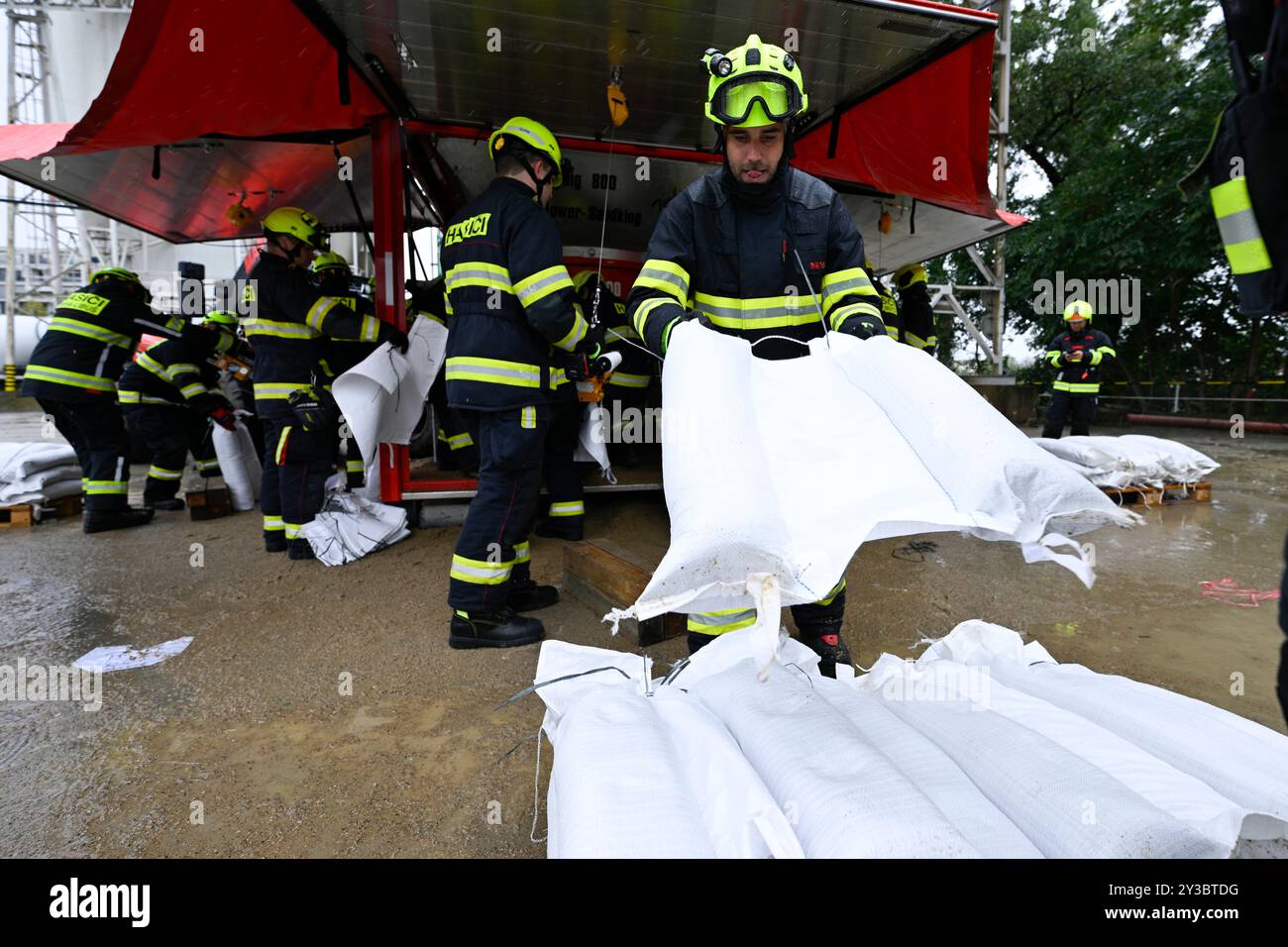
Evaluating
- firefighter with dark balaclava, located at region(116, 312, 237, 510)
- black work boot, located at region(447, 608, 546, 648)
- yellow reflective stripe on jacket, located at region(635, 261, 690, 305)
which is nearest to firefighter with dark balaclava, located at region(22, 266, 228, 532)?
firefighter with dark balaclava, located at region(116, 312, 237, 510)

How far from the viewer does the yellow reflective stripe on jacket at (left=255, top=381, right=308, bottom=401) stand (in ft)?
13.0

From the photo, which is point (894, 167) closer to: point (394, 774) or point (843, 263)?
point (843, 263)

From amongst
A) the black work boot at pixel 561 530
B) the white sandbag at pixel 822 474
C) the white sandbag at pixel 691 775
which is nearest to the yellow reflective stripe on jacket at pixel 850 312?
the white sandbag at pixel 822 474

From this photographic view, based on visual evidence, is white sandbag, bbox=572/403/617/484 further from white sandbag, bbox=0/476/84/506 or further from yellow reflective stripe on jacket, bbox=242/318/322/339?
white sandbag, bbox=0/476/84/506

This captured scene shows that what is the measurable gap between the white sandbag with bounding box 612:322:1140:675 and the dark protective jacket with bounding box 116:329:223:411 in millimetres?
5213

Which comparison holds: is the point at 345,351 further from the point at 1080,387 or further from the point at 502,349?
the point at 1080,387

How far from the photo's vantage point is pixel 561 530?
4.34 metres

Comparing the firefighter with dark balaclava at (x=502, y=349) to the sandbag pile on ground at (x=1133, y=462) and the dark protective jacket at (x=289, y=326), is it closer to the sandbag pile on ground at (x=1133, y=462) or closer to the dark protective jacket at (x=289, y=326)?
the dark protective jacket at (x=289, y=326)

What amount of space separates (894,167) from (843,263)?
334 centimetres

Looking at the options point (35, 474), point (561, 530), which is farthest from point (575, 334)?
point (35, 474)

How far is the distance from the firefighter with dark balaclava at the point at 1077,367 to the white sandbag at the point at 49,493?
390 inches

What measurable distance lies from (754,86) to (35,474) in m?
6.33

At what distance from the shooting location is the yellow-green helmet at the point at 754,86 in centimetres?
194
